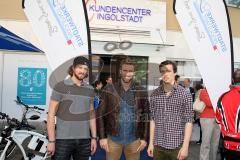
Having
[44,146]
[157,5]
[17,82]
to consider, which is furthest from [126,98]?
[157,5]

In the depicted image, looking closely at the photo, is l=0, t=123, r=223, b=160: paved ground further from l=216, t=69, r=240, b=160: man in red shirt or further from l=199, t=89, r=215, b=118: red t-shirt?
l=199, t=89, r=215, b=118: red t-shirt

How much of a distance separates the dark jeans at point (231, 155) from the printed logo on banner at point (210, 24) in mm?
2564

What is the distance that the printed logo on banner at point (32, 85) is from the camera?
8953 mm

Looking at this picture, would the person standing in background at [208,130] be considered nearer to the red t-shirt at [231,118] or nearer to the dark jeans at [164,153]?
the red t-shirt at [231,118]

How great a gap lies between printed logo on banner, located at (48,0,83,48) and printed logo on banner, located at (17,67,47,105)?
14.5 feet

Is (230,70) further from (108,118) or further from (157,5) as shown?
(157,5)

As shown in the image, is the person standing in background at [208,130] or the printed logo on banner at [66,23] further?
the person standing in background at [208,130]

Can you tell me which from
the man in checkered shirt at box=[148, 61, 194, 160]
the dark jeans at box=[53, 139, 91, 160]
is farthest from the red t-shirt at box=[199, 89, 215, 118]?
the dark jeans at box=[53, 139, 91, 160]

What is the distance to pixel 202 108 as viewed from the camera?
19.0 feet

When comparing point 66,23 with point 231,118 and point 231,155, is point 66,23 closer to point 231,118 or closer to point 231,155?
point 231,118

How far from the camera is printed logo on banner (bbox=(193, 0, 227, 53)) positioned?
5.79m

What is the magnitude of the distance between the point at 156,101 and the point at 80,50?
1.69 meters

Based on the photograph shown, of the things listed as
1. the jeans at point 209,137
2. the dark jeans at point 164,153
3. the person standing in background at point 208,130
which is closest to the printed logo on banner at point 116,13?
the person standing in background at point 208,130

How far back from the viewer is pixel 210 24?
5820mm
